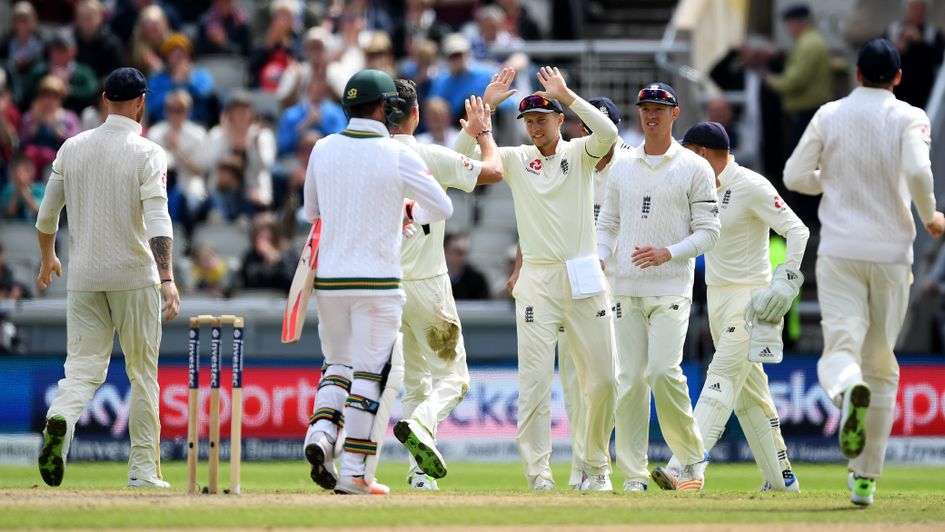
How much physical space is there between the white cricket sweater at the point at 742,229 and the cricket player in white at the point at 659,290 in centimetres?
56

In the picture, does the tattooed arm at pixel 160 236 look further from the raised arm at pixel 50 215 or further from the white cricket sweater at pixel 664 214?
the white cricket sweater at pixel 664 214

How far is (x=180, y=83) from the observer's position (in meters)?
21.5

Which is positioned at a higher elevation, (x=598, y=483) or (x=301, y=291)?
(x=301, y=291)

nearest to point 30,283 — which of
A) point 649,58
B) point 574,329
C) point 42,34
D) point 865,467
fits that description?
point 42,34

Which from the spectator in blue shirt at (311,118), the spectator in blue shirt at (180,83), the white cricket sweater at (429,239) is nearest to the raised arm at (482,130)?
the white cricket sweater at (429,239)

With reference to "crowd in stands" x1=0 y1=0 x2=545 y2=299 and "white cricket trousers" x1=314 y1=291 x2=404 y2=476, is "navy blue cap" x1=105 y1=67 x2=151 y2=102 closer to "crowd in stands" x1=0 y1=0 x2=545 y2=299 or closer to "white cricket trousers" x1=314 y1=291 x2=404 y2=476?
"white cricket trousers" x1=314 y1=291 x2=404 y2=476

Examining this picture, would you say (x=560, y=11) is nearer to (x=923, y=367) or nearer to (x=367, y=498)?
(x=923, y=367)

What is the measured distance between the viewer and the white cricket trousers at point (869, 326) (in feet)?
31.0

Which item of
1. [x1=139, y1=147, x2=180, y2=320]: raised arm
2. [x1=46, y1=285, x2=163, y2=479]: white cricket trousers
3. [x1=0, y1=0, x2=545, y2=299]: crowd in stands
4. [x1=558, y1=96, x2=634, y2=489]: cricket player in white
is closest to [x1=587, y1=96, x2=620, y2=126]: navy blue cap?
[x1=558, y1=96, x2=634, y2=489]: cricket player in white

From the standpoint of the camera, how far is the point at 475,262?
19.8 meters

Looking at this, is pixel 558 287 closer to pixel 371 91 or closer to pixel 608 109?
pixel 608 109

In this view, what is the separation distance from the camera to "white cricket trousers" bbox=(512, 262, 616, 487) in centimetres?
1124

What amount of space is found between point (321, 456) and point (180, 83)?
13.0 m

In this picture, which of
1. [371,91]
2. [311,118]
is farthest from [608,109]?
[311,118]
